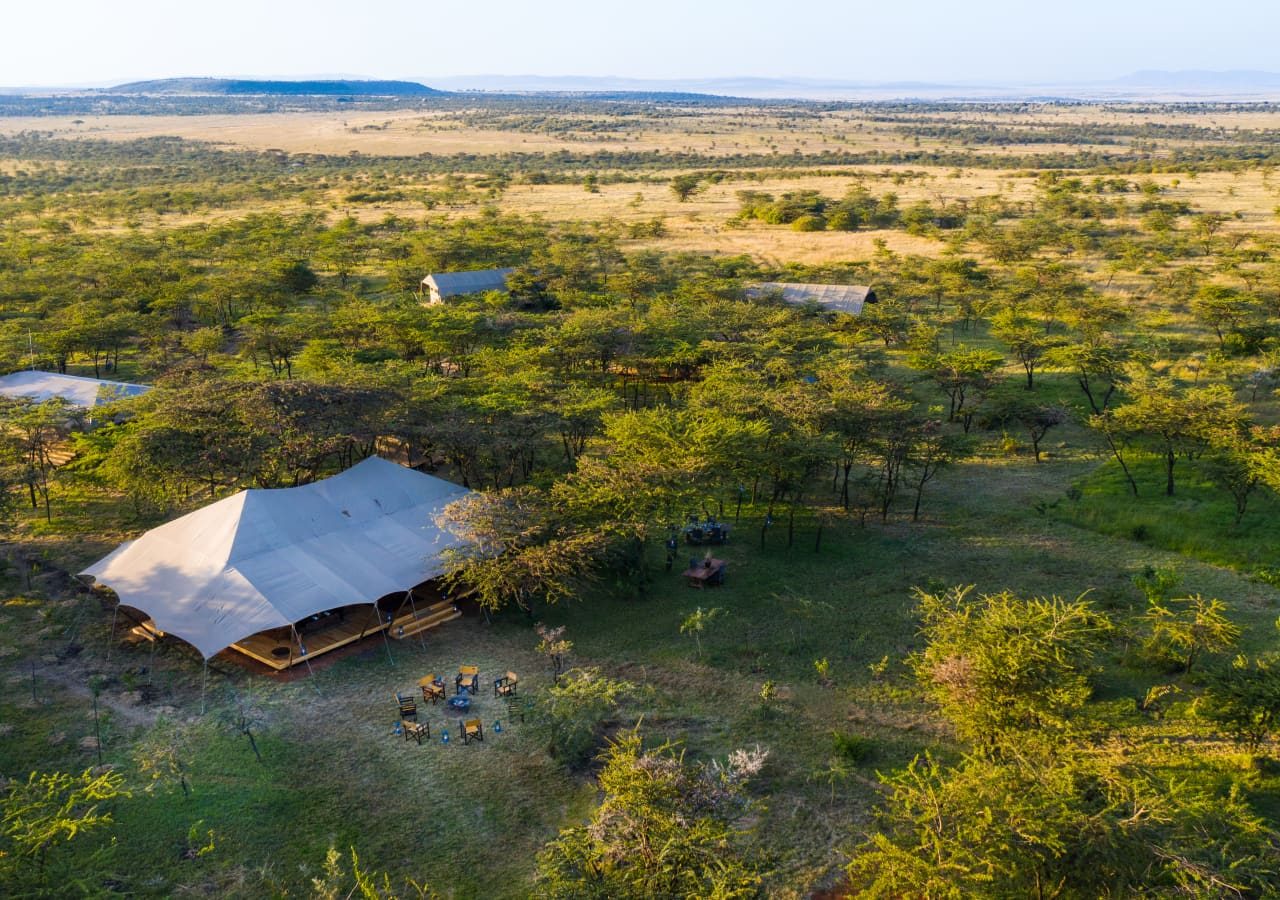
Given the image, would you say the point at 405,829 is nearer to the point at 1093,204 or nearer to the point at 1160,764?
the point at 1160,764

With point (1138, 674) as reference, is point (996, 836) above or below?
above

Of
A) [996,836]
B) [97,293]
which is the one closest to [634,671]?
[996,836]

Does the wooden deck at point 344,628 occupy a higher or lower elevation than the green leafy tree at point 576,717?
lower

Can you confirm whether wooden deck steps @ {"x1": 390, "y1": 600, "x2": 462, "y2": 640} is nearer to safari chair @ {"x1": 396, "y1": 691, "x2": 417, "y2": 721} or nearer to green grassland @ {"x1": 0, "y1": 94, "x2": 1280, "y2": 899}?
green grassland @ {"x1": 0, "y1": 94, "x2": 1280, "y2": 899}

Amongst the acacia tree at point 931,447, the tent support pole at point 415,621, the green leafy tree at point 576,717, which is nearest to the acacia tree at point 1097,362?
the acacia tree at point 931,447

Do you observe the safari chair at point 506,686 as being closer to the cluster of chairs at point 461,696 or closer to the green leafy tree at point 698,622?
the cluster of chairs at point 461,696

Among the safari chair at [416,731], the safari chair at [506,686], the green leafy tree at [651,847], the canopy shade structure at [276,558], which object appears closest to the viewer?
the green leafy tree at [651,847]
